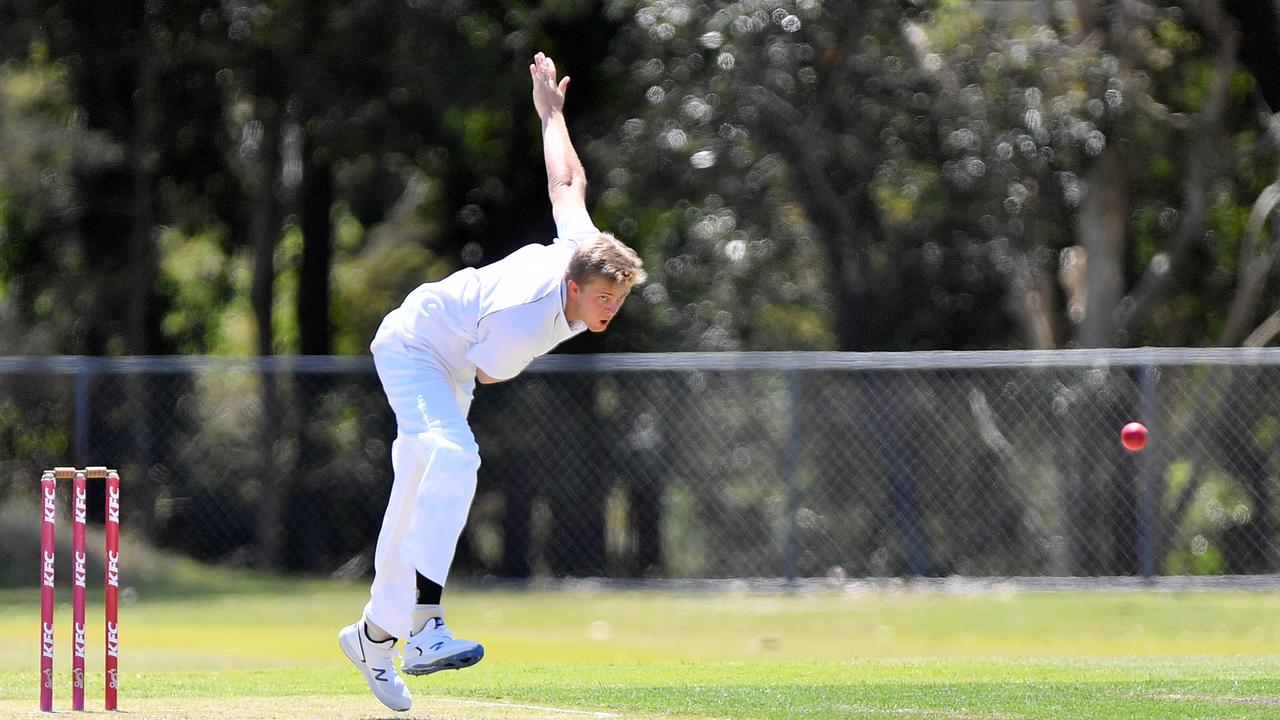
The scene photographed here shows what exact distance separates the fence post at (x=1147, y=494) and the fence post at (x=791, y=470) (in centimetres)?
263

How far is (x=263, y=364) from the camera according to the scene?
15039mm

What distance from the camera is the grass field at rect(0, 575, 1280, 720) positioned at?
707cm

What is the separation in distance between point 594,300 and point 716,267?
38.1ft

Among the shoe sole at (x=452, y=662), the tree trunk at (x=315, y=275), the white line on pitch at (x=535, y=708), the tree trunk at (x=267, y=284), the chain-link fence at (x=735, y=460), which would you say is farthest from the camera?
the tree trunk at (x=315, y=275)

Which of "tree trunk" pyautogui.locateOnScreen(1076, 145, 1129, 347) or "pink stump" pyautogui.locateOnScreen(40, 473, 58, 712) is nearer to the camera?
"pink stump" pyautogui.locateOnScreen(40, 473, 58, 712)

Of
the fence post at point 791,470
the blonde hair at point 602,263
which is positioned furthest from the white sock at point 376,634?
the fence post at point 791,470

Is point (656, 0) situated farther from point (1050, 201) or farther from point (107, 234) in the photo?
point (107, 234)

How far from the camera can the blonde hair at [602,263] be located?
20.8ft

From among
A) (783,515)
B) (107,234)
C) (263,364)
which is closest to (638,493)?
(783,515)

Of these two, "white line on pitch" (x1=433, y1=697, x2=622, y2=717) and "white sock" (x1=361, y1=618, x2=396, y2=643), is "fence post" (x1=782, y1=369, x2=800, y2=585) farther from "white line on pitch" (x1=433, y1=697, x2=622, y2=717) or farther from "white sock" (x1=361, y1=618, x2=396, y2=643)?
"white sock" (x1=361, y1=618, x2=396, y2=643)

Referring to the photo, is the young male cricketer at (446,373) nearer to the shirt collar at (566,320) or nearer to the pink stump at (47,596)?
the shirt collar at (566,320)

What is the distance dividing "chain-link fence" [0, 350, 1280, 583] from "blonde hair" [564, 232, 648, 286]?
799cm

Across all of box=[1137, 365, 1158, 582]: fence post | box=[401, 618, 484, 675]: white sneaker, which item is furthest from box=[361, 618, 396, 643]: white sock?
box=[1137, 365, 1158, 582]: fence post

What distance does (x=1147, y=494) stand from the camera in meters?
13.8
